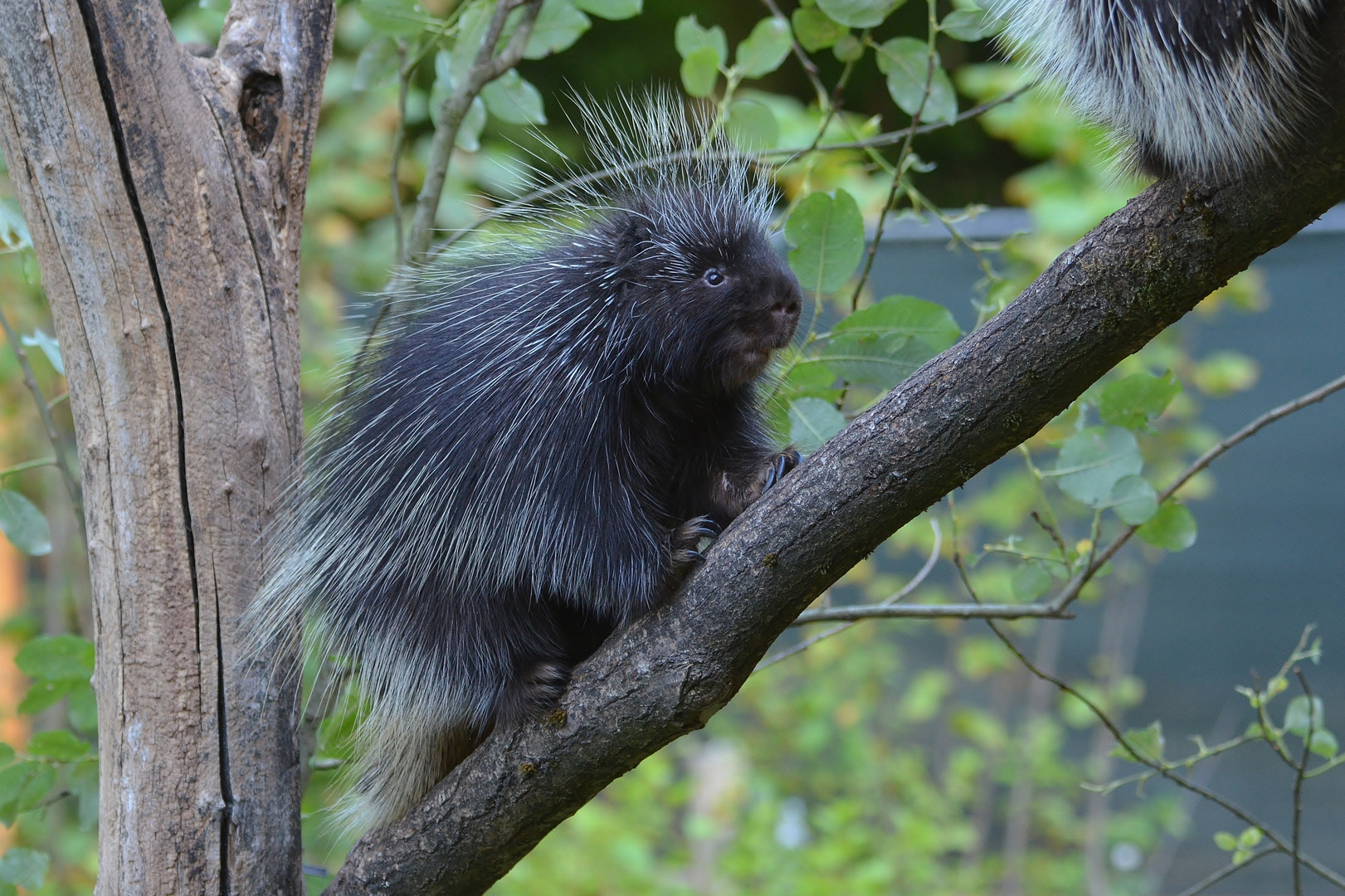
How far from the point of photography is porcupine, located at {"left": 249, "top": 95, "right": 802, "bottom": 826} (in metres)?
1.41

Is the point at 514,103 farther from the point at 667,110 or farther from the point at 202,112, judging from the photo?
the point at 202,112

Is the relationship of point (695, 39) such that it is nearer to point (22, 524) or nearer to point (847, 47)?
point (847, 47)

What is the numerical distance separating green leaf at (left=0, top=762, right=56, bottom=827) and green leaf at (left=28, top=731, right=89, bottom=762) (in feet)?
0.06

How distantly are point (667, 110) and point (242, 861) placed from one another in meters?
1.22

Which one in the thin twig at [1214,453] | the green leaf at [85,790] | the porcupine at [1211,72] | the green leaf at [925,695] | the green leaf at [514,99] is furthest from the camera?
the green leaf at [925,695]

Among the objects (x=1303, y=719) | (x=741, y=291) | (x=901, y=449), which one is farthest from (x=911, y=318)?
(x=1303, y=719)

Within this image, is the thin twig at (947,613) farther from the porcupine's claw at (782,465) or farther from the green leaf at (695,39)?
the green leaf at (695,39)

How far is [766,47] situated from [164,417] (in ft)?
3.45

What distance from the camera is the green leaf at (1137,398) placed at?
4.81ft

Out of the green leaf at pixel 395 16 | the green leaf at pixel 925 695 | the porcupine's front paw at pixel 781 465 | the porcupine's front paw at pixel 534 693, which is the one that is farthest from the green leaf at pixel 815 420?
the green leaf at pixel 925 695

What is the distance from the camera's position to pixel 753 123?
179 cm

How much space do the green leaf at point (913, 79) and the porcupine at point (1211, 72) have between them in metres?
0.63

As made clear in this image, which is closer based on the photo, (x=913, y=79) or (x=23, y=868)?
(x=23, y=868)

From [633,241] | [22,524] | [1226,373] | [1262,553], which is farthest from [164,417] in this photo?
[1262,553]
